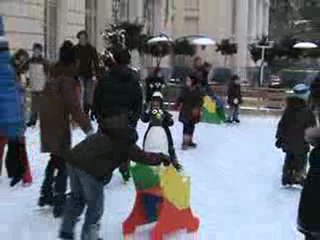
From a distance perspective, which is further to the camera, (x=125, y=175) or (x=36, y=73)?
(x=36, y=73)

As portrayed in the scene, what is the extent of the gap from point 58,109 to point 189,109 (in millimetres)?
7548

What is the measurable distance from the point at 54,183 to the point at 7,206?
26.1 inches

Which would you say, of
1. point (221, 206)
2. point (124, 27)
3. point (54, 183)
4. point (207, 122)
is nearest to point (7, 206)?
point (54, 183)

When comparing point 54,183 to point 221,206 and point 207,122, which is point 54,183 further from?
point 207,122

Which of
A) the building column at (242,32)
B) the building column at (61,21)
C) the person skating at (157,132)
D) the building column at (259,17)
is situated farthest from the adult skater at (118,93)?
the building column at (259,17)

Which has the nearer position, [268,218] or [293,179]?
[268,218]

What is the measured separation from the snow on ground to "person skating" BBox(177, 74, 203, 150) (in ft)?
Result: 0.95

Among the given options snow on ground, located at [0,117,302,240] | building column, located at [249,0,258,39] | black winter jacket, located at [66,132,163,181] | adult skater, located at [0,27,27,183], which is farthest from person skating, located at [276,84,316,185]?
building column, located at [249,0,258,39]

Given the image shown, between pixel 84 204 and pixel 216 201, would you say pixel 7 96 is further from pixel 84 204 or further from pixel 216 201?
pixel 216 201

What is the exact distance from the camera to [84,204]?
7012 mm

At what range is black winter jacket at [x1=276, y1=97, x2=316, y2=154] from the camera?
35.6ft

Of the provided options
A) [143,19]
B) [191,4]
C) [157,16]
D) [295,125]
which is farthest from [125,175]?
[191,4]

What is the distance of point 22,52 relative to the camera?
645 inches

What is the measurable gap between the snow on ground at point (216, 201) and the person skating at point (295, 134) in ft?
0.95
